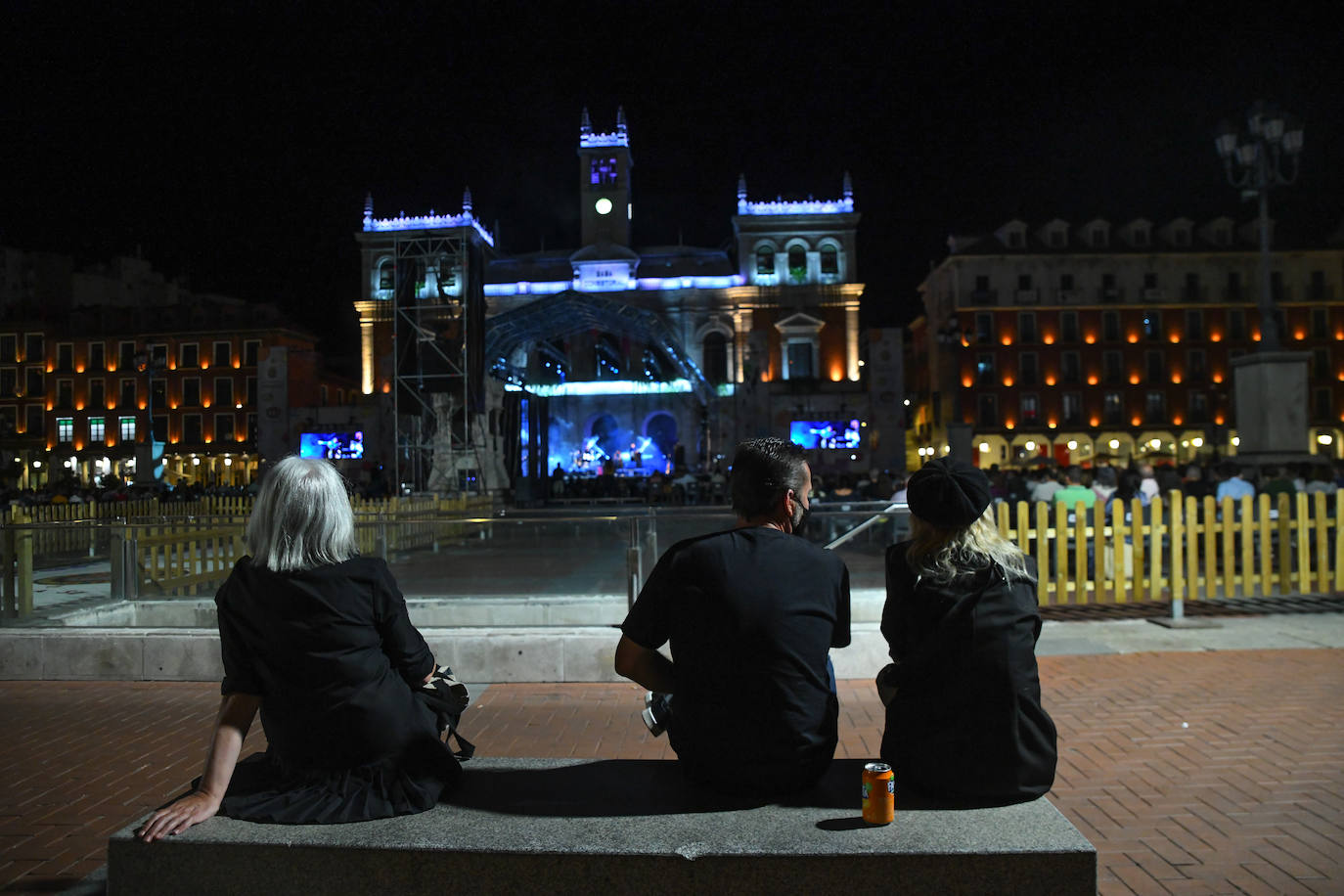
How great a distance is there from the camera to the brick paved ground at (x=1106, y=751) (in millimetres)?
3414

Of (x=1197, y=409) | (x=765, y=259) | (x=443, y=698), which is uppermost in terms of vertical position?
(x=765, y=259)

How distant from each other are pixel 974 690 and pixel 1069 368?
52.5 metres

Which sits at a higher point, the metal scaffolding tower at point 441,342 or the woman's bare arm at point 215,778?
the metal scaffolding tower at point 441,342

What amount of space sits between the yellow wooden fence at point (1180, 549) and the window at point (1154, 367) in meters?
46.3

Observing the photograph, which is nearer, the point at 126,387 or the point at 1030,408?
the point at 1030,408

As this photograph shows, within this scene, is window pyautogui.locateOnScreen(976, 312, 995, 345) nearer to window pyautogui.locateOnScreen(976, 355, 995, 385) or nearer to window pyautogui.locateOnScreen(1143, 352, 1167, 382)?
window pyautogui.locateOnScreen(976, 355, 995, 385)

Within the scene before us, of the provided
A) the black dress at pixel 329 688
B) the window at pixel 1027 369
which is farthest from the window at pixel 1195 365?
the black dress at pixel 329 688

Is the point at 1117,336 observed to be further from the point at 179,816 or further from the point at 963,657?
the point at 179,816

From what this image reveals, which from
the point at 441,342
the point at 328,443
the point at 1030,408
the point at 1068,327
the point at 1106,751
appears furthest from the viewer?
the point at 1068,327

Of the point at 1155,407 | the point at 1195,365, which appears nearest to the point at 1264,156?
the point at 1155,407

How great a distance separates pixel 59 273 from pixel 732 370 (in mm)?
47669

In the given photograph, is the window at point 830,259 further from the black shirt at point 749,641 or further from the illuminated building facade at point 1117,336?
the black shirt at point 749,641

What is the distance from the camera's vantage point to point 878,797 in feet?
7.97

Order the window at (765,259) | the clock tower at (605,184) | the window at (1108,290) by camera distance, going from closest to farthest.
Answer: the window at (1108,290), the window at (765,259), the clock tower at (605,184)
